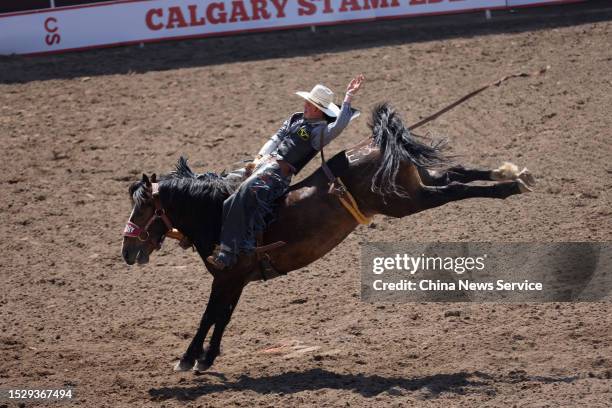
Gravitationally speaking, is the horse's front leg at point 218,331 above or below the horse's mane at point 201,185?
below

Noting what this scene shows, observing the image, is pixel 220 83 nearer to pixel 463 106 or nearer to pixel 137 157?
pixel 137 157

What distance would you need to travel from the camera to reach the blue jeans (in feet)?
25.1

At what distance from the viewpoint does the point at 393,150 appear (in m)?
7.65

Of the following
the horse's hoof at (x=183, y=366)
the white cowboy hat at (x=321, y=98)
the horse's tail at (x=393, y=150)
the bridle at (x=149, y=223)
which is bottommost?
the horse's hoof at (x=183, y=366)

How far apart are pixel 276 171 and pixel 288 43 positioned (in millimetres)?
8475

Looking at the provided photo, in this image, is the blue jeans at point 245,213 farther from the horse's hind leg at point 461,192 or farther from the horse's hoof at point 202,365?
the horse's hind leg at point 461,192

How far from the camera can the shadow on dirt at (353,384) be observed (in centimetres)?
688

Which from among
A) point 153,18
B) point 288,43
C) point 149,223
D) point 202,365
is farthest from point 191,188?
point 153,18

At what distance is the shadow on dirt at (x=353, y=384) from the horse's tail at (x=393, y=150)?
1486mm

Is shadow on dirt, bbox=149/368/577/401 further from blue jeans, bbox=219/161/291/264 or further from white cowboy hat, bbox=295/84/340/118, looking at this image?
white cowboy hat, bbox=295/84/340/118

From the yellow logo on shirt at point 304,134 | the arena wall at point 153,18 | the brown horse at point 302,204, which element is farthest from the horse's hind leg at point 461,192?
the arena wall at point 153,18

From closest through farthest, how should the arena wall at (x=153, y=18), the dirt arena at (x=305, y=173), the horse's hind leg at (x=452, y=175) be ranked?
the dirt arena at (x=305, y=173) → the horse's hind leg at (x=452, y=175) → the arena wall at (x=153, y=18)

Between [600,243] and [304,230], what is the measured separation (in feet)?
10.3

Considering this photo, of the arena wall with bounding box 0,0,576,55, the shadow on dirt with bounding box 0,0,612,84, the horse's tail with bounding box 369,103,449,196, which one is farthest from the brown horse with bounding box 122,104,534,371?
the arena wall with bounding box 0,0,576,55
